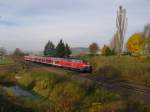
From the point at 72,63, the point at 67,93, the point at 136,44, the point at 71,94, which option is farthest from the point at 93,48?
the point at 71,94

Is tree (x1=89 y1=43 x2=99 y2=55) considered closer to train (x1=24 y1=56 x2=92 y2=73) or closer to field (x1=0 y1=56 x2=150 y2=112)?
train (x1=24 y1=56 x2=92 y2=73)

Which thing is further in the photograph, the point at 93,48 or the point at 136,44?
the point at 93,48

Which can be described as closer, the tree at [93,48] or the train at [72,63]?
the train at [72,63]

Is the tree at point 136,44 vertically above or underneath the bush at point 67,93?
above

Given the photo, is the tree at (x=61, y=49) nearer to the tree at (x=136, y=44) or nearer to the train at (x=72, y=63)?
the train at (x=72, y=63)

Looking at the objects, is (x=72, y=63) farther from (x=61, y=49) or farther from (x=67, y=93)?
(x=61, y=49)

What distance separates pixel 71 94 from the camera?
2552cm

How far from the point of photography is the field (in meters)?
19.1

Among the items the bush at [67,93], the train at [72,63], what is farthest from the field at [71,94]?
the train at [72,63]

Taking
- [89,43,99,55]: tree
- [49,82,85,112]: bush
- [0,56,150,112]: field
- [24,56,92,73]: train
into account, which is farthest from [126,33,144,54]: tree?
[49,82,85,112]: bush

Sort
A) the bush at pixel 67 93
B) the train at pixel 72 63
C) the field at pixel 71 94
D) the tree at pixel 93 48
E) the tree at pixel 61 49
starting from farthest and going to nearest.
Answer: the tree at pixel 93 48 < the tree at pixel 61 49 < the train at pixel 72 63 < the bush at pixel 67 93 < the field at pixel 71 94

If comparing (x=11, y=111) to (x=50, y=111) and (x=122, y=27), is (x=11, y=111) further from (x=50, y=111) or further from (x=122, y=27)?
(x=122, y=27)

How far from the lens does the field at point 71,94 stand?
1911 cm

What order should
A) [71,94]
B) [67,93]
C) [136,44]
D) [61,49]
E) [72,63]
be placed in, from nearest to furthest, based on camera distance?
[71,94] < [67,93] < [72,63] < [136,44] < [61,49]
